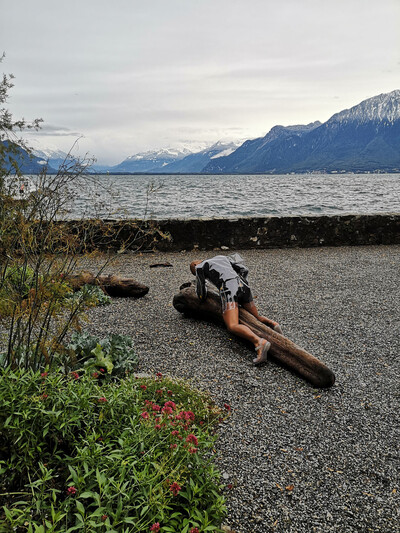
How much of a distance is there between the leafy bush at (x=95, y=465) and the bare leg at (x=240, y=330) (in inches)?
66.1

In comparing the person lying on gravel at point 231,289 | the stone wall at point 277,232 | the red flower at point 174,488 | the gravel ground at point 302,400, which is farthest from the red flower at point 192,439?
the stone wall at point 277,232

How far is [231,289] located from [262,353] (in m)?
0.99

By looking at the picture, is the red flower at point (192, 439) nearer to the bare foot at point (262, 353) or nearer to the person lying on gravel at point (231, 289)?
the bare foot at point (262, 353)

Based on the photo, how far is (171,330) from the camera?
545 centimetres

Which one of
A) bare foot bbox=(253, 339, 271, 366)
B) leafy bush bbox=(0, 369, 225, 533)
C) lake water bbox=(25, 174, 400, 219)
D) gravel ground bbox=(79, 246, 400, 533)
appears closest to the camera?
leafy bush bbox=(0, 369, 225, 533)

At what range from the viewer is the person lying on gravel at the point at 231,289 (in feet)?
16.4

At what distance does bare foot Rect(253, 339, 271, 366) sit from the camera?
4.43 m

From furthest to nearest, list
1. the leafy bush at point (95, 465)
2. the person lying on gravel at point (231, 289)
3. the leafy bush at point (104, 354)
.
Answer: the person lying on gravel at point (231, 289) → the leafy bush at point (104, 354) → the leafy bush at point (95, 465)

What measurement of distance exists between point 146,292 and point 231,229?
497cm

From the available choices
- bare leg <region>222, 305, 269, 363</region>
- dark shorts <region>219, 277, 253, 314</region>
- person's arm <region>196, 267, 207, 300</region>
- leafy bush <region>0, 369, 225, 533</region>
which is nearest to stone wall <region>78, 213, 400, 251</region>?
person's arm <region>196, 267, 207, 300</region>

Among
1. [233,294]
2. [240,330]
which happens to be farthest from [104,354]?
[233,294]

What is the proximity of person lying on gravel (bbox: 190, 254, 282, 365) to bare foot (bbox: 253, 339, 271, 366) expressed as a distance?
0.23 m

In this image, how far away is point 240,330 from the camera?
4.85 meters

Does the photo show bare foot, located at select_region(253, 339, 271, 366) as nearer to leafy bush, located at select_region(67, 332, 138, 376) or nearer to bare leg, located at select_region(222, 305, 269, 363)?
bare leg, located at select_region(222, 305, 269, 363)
